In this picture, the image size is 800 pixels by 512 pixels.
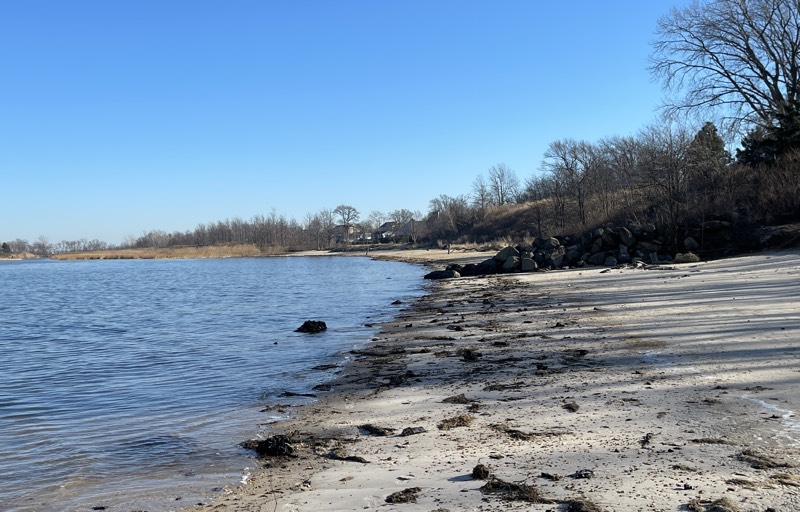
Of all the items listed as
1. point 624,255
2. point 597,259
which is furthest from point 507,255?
point 624,255

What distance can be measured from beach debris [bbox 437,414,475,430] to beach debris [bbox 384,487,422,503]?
1.84m

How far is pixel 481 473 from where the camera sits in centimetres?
473

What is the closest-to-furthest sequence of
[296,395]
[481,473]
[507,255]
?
[481,473] → [296,395] → [507,255]

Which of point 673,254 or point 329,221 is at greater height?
point 329,221

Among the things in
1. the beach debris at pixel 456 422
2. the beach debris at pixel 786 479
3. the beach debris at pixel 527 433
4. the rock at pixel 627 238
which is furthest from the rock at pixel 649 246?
the beach debris at pixel 786 479

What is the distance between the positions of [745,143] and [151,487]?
128 ft

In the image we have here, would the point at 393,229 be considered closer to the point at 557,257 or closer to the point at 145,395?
the point at 557,257

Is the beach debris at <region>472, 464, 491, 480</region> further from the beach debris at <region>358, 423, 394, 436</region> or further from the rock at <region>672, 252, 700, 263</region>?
the rock at <region>672, 252, 700, 263</region>

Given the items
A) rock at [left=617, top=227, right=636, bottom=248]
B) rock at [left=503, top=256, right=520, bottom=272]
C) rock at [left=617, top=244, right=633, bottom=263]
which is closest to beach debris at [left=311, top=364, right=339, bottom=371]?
rock at [left=617, top=244, right=633, bottom=263]

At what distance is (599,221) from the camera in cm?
4106

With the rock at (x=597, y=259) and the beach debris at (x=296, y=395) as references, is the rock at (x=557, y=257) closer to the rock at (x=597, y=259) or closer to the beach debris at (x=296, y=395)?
the rock at (x=597, y=259)

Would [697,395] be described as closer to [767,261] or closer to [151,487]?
[151,487]

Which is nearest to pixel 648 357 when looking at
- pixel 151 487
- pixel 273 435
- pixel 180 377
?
pixel 273 435

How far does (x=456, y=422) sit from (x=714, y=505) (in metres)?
3.08
